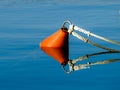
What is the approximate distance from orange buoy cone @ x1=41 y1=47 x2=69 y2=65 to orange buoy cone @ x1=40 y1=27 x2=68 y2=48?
17 cm

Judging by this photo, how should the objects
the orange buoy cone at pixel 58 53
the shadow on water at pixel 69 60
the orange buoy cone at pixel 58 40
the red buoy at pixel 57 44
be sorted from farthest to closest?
1. the orange buoy cone at pixel 58 40
2. the red buoy at pixel 57 44
3. the orange buoy cone at pixel 58 53
4. the shadow on water at pixel 69 60

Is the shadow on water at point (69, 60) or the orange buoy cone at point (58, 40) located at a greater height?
the orange buoy cone at point (58, 40)

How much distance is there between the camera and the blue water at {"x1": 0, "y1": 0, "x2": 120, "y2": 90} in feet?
29.5

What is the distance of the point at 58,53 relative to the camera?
1191 cm

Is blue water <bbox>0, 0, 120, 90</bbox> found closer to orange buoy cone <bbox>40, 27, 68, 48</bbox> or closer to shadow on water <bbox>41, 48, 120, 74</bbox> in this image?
shadow on water <bbox>41, 48, 120, 74</bbox>

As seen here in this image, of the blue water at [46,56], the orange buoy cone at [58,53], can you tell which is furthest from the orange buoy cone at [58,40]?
the blue water at [46,56]

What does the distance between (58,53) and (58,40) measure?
64cm

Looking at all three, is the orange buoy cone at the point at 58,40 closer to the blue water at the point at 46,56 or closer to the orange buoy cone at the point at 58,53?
the orange buoy cone at the point at 58,53

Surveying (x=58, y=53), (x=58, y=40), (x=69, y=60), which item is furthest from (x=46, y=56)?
(x=58, y=40)

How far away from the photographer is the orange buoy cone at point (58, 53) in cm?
1114

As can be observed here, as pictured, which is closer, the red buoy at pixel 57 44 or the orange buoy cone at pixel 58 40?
the red buoy at pixel 57 44

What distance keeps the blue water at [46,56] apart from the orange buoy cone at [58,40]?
0.31 meters

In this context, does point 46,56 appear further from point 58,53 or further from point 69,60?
point 69,60

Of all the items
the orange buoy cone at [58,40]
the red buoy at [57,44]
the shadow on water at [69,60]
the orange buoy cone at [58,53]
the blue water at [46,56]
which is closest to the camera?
the blue water at [46,56]
